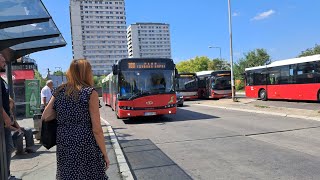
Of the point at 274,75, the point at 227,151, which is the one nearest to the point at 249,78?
the point at 274,75

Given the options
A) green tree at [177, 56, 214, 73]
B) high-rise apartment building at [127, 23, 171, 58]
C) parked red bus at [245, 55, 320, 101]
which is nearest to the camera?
parked red bus at [245, 55, 320, 101]

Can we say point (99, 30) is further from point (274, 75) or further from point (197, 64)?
point (197, 64)

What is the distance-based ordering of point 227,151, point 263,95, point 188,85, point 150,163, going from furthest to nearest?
point 188,85 → point 263,95 → point 227,151 → point 150,163

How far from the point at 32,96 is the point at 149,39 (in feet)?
138

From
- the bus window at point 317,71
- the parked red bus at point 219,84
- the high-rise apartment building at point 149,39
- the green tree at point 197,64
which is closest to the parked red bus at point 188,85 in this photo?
the parked red bus at point 219,84

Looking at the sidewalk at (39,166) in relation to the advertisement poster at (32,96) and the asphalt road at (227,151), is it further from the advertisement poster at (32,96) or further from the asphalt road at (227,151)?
the advertisement poster at (32,96)

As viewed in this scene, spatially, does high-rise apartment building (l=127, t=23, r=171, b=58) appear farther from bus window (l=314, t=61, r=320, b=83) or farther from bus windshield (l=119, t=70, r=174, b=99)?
bus windshield (l=119, t=70, r=174, b=99)

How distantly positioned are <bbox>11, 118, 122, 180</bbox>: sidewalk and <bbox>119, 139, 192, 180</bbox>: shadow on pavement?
0.39 meters

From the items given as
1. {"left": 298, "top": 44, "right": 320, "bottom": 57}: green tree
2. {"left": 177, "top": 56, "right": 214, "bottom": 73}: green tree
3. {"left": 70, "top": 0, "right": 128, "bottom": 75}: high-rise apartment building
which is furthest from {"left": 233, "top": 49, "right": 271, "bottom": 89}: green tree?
{"left": 70, "top": 0, "right": 128, "bottom": 75}: high-rise apartment building

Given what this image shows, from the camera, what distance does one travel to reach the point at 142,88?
1546 cm

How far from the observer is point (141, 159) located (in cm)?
786

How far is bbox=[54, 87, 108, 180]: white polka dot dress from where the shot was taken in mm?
3420

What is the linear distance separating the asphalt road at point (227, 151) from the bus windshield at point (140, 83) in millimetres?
2817

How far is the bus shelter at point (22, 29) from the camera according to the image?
6.12 m
